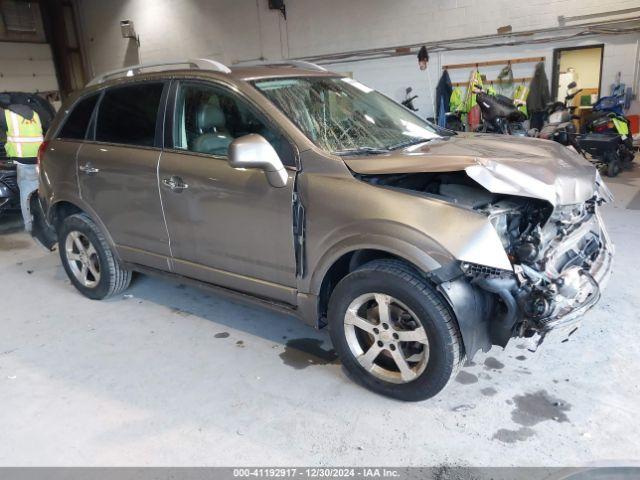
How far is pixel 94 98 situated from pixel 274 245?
1934 millimetres

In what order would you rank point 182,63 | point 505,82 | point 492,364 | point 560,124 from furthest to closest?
point 505,82 → point 560,124 → point 182,63 → point 492,364

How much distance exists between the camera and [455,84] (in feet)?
31.3

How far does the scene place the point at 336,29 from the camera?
1051 cm

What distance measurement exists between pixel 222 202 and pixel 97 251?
144 cm

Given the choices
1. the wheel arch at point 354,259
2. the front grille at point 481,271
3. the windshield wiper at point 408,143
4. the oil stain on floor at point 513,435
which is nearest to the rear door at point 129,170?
the wheel arch at point 354,259

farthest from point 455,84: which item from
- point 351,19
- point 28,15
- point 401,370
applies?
point 28,15

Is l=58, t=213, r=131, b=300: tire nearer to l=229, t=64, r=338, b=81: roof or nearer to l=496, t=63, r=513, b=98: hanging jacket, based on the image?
l=229, t=64, r=338, b=81: roof

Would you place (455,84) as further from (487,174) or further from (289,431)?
(289,431)

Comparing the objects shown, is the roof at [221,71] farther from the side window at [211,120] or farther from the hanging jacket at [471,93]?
the hanging jacket at [471,93]

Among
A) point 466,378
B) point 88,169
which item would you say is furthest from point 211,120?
point 466,378

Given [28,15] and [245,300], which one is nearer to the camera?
[245,300]

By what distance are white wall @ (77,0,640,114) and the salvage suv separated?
21.2 ft

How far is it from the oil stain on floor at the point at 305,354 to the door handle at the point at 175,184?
117 cm

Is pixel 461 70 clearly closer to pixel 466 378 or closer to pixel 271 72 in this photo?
pixel 271 72
